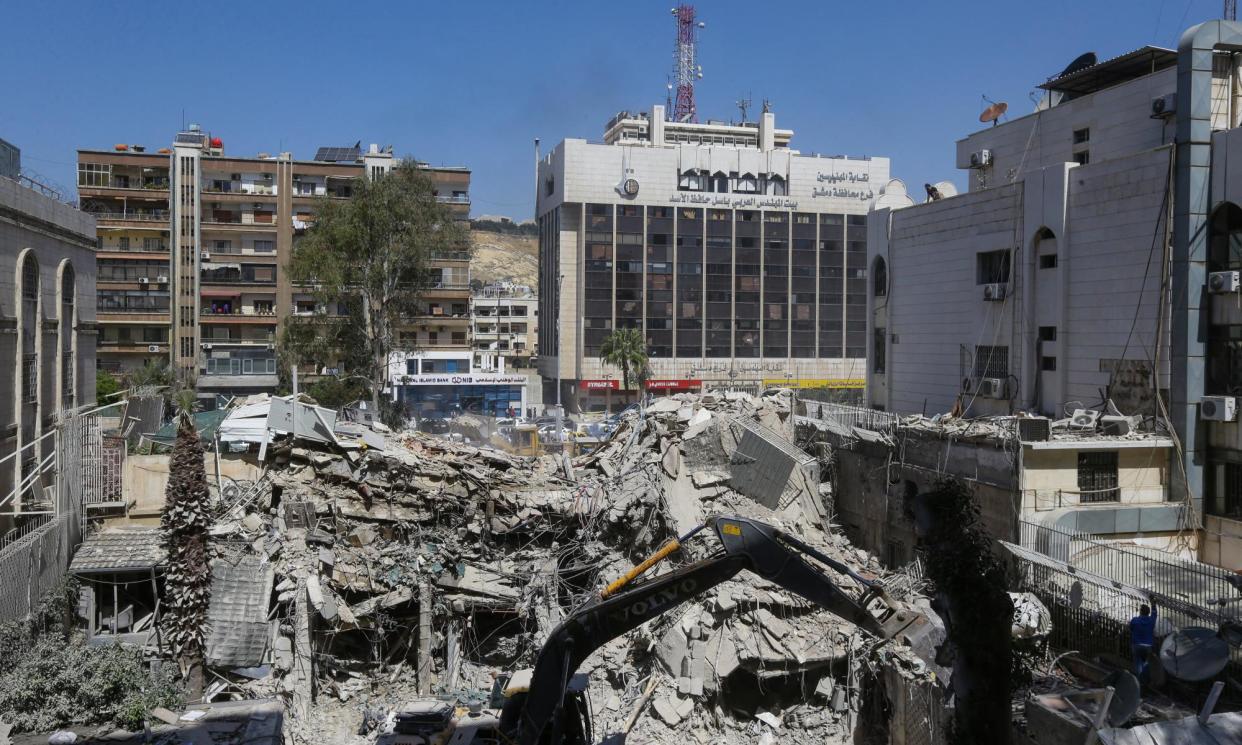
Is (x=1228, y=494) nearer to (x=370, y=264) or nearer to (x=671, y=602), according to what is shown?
(x=671, y=602)

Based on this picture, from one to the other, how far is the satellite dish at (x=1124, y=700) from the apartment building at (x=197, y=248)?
137 feet

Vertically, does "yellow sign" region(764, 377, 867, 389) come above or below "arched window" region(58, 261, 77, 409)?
below

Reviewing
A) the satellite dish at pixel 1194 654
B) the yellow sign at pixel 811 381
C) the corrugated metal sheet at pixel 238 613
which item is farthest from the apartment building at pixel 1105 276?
the yellow sign at pixel 811 381

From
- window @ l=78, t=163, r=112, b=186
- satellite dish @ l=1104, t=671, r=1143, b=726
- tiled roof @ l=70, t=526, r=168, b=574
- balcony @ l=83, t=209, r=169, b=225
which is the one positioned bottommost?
tiled roof @ l=70, t=526, r=168, b=574

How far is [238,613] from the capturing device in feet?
50.8

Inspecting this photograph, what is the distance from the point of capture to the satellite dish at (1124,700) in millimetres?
8859

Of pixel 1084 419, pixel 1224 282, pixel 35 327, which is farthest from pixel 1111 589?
pixel 35 327

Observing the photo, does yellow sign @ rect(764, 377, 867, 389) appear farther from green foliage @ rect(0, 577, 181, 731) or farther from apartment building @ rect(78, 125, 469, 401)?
green foliage @ rect(0, 577, 181, 731)

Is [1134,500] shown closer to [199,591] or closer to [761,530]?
[761,530]

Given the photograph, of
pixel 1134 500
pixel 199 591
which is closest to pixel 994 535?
pixel 1134 500

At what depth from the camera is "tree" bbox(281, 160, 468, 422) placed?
98.8 ft

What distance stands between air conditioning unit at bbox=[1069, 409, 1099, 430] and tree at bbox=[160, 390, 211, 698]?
16.0 meters

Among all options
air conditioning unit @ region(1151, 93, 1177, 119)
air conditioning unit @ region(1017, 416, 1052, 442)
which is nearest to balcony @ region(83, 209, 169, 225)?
air conditioning unit @ region(1017, 416, 1052, 442)

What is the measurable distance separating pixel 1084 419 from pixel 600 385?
138 feet
